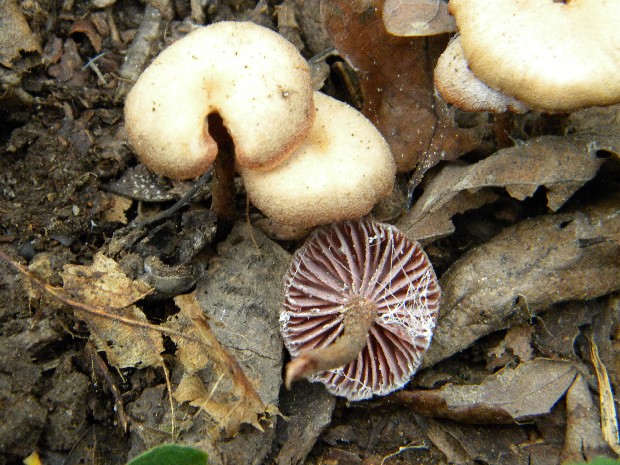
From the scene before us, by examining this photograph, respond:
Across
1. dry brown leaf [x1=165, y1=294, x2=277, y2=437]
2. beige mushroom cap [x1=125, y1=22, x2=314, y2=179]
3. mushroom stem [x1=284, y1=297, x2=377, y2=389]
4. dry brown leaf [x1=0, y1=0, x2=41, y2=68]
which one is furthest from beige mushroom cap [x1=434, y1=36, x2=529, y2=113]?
dry brown leaf [x1=0, y1=0, x2=41, y2=68]

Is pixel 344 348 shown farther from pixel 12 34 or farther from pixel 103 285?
pixel 12 34

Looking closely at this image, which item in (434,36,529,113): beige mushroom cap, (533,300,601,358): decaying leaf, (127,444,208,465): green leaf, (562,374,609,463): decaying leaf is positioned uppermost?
(434,36,529,113): beige mushroom cap

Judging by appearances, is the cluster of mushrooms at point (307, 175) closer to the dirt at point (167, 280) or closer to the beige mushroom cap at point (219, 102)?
the beige mushroom cap at point (219, 102)

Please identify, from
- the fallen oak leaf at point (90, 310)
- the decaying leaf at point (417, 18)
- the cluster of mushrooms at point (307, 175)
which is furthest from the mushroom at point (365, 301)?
the decaying leaf at point (417, 18)

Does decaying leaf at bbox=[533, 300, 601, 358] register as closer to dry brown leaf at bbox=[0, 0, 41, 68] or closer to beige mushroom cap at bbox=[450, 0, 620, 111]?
beige mushroom cap at bbox=[450, 0, 620, 111]

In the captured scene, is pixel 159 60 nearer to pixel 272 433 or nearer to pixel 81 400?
pixel 81 400

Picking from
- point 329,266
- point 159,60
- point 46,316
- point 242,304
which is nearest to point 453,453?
point 329,266

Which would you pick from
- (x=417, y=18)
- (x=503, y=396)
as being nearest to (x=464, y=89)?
(x=417, y=18)
